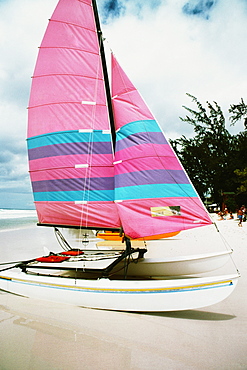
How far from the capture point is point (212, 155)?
35.5 m

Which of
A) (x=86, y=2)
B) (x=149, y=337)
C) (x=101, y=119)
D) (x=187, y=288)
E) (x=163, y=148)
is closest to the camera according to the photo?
(x=149, y=337)

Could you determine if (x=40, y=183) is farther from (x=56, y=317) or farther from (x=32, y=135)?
(x=56, y=317)

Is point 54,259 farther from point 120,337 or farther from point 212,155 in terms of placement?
point 212,155

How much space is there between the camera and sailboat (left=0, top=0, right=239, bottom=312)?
522 centimetres

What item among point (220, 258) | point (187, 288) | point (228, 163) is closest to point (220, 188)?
point (228, 163)

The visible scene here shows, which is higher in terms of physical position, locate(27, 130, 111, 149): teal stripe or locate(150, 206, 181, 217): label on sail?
locate(27, 130, 111, 149): teal stripe

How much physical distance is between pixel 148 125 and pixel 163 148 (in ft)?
1.89

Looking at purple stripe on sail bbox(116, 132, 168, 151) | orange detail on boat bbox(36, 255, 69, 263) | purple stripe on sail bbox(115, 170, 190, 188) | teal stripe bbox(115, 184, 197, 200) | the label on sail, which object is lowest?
orange detail on boat bbox(36, 255, 69, 263)

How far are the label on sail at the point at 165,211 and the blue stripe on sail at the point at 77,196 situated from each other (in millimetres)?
991

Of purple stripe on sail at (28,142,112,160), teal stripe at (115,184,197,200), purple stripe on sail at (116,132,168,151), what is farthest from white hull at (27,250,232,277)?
purple stripe on sail at (116,132,168,151)

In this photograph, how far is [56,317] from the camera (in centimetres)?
457

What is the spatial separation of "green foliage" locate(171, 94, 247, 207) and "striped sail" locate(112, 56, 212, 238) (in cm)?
2789

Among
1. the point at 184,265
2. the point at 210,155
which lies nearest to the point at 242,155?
the point at 210,155

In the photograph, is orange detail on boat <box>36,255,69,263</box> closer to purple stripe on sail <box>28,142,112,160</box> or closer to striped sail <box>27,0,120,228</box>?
striped sail <box>27,0,120,228</box>
